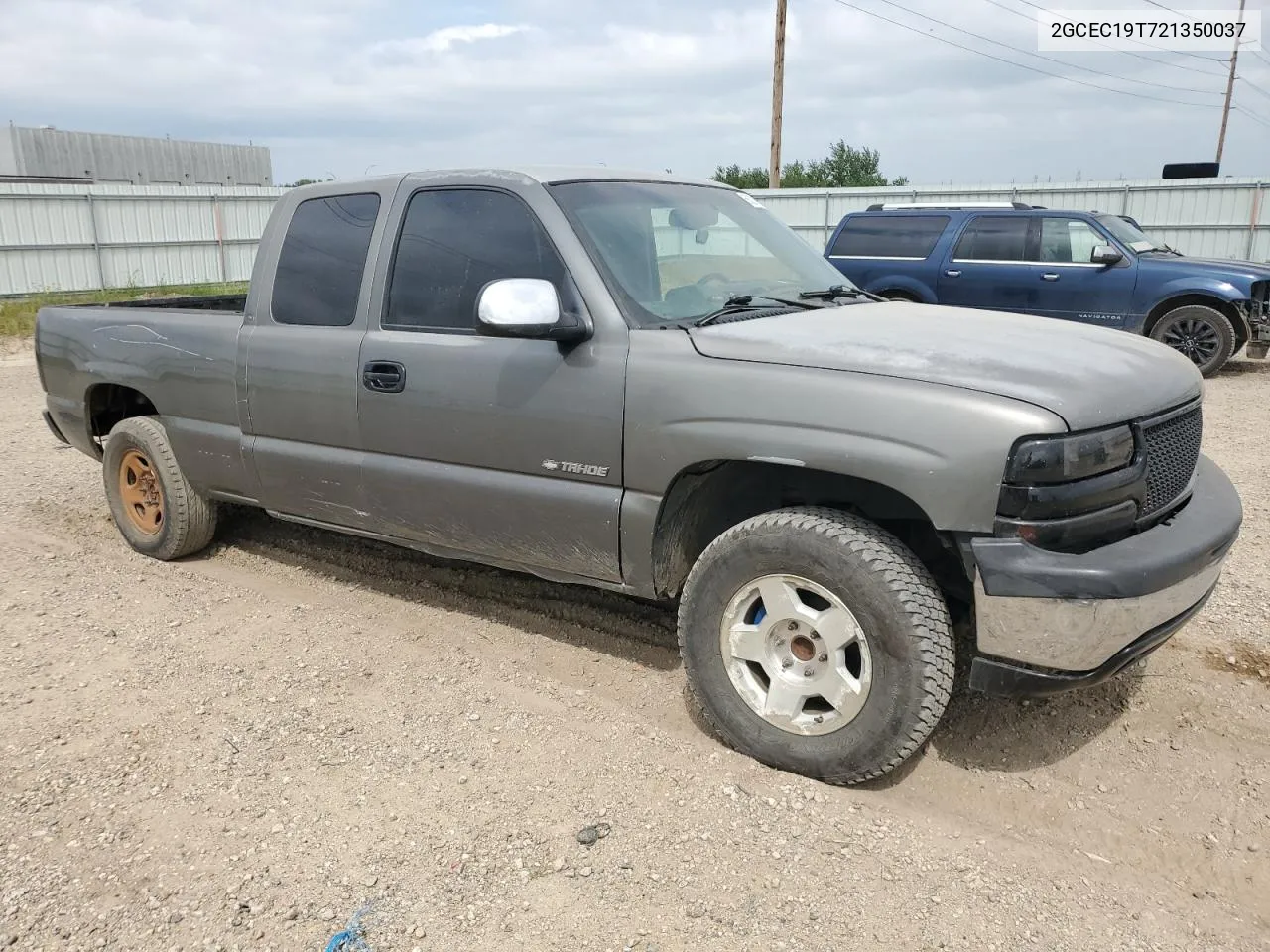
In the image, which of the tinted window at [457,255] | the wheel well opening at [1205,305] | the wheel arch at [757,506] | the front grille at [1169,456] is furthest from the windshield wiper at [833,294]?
the wheel well opening at [1205,305]

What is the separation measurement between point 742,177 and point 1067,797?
46.8 m

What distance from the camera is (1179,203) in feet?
61.4

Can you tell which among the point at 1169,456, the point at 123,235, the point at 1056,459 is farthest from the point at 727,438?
the point at 123,235

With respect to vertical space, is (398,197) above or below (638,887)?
above

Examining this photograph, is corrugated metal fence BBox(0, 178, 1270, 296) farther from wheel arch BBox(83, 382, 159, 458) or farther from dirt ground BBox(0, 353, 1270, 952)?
dirt ground BBox(0, 353, 1270, 952)

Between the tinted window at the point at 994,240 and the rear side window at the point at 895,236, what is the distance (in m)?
0.34

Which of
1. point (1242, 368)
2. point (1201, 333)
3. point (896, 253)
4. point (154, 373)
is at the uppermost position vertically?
point (896, 253)

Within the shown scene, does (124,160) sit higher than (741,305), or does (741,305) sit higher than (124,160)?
(124,160)

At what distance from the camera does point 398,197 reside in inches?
157

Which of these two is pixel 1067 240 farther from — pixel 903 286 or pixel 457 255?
pixel 457 255

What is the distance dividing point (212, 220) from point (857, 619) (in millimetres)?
25745

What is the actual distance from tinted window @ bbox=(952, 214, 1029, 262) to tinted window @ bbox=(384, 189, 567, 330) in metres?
9.24

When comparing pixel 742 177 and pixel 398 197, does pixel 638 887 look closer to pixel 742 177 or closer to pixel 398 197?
pixel 398 197

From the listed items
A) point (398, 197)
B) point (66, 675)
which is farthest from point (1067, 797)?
point (66, 675)
